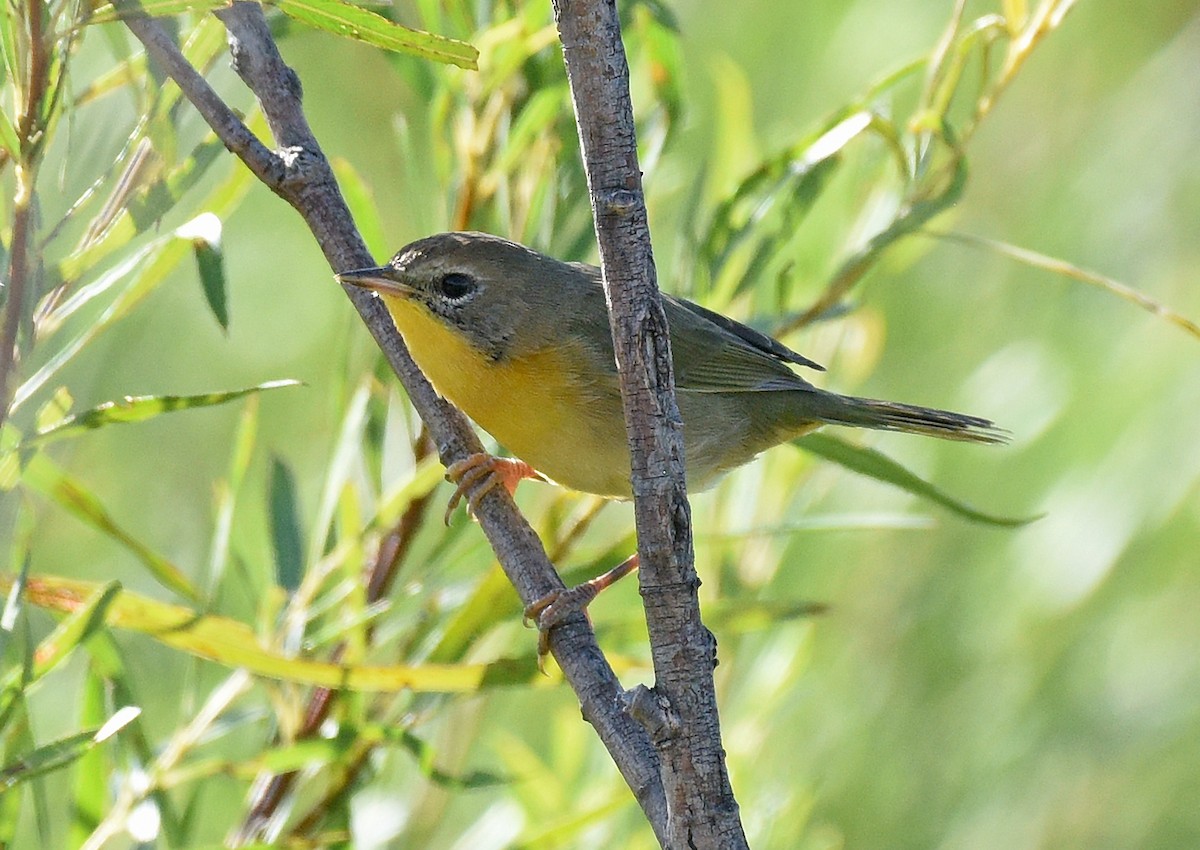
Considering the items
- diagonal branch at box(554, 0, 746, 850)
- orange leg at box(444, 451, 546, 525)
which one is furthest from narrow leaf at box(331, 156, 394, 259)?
diagonal branch at box(554, 0, 746, 850)

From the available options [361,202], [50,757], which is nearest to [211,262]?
[50,757]

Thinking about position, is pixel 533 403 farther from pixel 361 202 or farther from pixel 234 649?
pixel 234 649

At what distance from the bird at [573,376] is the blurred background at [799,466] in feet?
0.31

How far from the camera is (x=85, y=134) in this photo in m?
1.27

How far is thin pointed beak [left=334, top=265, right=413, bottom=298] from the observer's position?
5.68 ft

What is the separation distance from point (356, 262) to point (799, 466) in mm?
1111

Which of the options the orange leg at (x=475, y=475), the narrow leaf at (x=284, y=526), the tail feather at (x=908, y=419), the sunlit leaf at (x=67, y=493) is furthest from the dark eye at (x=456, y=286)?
the sunlit leaf at (x=67, y=493)

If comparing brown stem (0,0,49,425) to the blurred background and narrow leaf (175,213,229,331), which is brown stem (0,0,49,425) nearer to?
narrow leaf (175,213,229,331)

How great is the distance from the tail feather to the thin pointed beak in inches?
35.5

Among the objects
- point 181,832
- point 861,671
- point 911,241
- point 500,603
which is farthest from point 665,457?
point 861,671

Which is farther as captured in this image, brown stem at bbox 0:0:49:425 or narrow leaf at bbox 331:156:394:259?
narrow leaf at bbox 331:156:394:259

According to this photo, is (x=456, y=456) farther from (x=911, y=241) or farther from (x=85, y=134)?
(x=911, y=241)

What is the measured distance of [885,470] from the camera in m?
1.84

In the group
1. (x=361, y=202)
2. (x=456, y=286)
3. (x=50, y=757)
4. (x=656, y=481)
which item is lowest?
(x=50, y=757)
